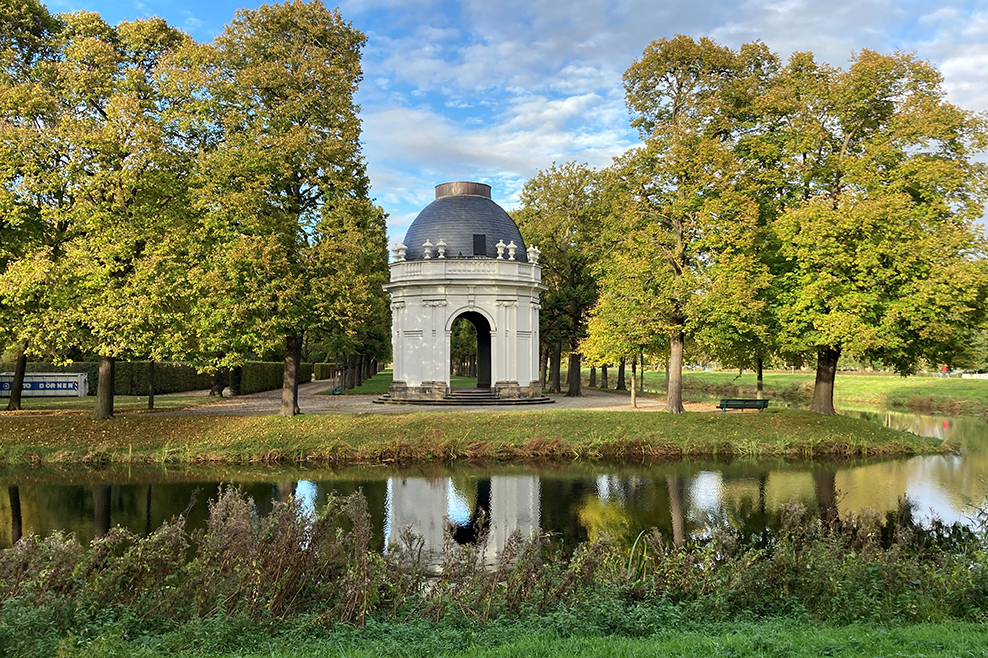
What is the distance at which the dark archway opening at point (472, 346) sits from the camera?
127 ft

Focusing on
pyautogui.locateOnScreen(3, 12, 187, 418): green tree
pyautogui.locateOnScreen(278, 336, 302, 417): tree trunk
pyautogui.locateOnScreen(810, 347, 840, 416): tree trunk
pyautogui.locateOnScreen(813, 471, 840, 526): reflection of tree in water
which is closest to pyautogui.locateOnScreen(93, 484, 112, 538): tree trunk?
pyautogui.locateOnScreen(3, 12, 187, 418): green tree

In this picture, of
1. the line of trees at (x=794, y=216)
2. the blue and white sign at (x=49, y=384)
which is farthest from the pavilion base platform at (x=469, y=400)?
the blue and white sign at (x=49, y=384)

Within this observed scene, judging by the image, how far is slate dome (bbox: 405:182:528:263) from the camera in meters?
34.7

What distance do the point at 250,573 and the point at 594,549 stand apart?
14.6 feet

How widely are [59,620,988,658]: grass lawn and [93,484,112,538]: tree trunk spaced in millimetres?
7480

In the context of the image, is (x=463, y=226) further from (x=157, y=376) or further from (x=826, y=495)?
(x=826, y=495)

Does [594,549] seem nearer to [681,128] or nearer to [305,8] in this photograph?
[681,128]

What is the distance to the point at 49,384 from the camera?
106 ft

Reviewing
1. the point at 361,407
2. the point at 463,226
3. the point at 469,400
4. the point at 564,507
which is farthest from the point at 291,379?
the point at 463,226

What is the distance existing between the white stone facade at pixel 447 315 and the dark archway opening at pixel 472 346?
2.27 m

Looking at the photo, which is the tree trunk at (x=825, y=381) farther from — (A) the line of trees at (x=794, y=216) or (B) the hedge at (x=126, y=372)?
(B) the hedge at (x=126, y=372)

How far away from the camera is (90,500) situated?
1484cm

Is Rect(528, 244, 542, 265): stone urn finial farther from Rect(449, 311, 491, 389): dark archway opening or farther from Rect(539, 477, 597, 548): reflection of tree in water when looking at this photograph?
Rect(539, 477, 597, 548): reflection of tree in water

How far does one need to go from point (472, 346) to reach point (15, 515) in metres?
53.9
